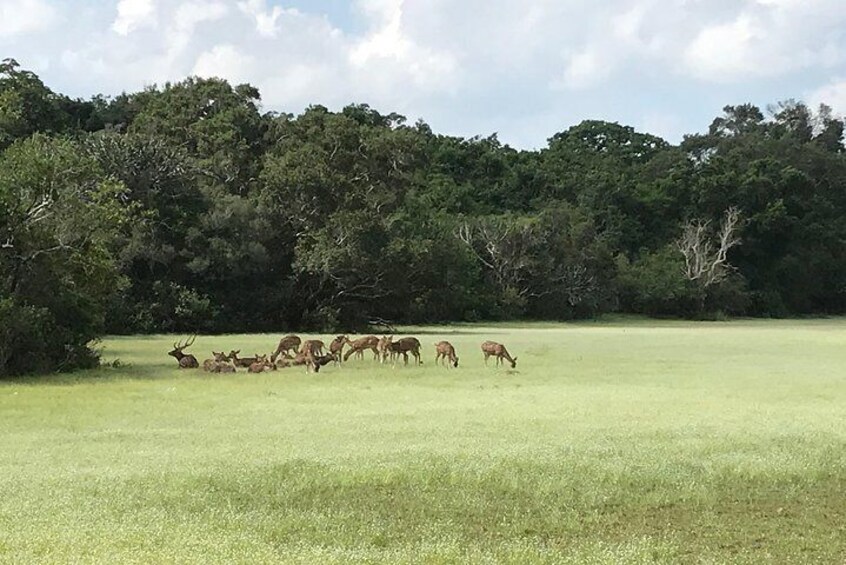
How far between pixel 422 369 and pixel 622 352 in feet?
27.2

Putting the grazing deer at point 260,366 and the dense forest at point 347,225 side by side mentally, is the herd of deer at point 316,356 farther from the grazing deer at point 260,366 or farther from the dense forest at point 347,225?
the dense forest at point 347,225

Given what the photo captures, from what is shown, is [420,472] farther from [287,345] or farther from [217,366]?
[287,345]

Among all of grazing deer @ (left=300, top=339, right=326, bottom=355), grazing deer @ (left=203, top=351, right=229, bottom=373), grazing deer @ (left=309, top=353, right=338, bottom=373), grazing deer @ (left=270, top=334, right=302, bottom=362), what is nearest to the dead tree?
grazing deer @ (left=270, top=334, right=302, bottom=362)

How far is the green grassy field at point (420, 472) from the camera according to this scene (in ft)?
24.1

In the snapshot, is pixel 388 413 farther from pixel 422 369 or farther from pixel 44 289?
pixel 44 289

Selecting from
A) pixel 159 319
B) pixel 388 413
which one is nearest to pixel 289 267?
pixel 159 319

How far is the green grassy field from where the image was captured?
7355 mm

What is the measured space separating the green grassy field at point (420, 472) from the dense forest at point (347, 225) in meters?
4.56

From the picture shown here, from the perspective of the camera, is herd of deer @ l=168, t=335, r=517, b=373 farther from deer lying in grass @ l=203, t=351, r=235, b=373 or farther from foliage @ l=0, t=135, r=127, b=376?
foliage @ l=0, t=135, r=127, b=376

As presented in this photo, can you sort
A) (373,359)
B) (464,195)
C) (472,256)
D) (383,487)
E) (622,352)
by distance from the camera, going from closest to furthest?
(383,487), (373,359), (622,352), (472,256), (464,195)

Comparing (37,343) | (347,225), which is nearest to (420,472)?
(37,343)

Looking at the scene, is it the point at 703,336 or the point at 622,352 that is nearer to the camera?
the point at 622,352

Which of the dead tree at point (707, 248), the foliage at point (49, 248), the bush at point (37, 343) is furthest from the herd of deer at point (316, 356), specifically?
the dead tree at point (707, 248)

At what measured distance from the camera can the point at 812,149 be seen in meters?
76.8
